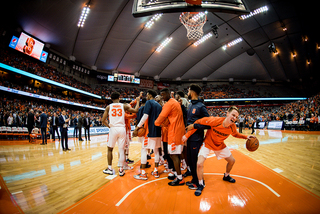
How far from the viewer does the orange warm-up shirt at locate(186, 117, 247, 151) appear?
275cm

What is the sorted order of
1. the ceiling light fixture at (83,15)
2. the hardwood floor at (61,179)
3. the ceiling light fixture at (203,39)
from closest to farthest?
1. the hardwood floor at (61,179)
2. the ceiling light fixture at (83,15)
3. the ceiling light fixture at (203,39)

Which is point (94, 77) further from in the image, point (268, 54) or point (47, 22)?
point (268, 54)

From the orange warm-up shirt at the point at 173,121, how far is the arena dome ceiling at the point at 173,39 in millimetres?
18658

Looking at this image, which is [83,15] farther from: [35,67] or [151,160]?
[151,160]

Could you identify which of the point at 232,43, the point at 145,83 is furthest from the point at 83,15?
the point at 232,43

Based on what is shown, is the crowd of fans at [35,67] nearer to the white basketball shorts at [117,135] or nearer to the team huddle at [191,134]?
the white basketball shorts at [117,135]

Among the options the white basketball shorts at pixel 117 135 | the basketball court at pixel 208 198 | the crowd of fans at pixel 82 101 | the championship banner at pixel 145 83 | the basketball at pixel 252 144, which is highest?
the championship banner at pixel 145 83

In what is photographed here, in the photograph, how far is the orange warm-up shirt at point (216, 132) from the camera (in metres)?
2.75

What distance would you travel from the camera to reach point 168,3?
586 cm

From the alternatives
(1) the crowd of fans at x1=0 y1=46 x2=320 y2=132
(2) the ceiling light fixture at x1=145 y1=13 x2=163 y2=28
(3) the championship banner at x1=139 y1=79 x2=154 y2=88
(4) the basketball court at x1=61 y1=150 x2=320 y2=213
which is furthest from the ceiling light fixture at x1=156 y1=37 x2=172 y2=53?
(4) the basketball court at x1=61 y1=150 x2=320 y2=213

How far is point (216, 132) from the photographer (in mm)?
2920

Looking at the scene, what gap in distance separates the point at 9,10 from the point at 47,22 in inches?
124

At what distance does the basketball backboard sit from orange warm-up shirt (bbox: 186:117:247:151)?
5.11 m

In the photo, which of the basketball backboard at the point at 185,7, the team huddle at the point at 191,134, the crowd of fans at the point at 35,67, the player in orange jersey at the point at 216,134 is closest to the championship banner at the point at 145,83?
the crowd of fans at the point at 35,67
